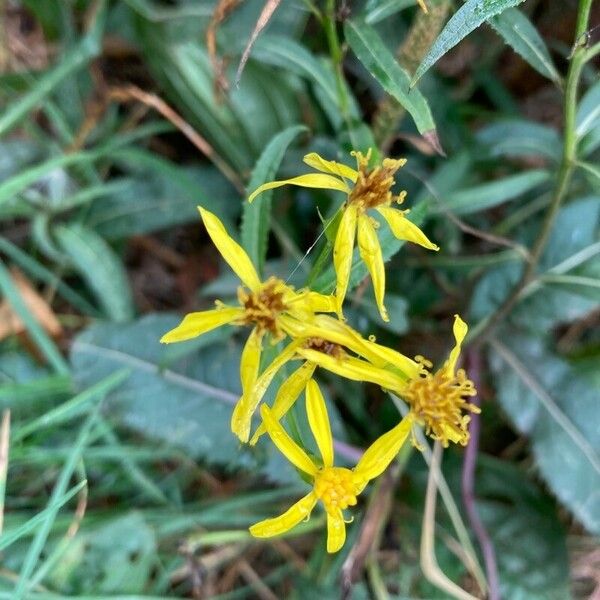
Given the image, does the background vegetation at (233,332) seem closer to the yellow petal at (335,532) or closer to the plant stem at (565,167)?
the plant stem at (565,167)

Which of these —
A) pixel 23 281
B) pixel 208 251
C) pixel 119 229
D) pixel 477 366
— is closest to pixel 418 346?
pixel 477 366

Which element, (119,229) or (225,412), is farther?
(119,229)

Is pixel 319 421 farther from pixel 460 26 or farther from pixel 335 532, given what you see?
pixel 460 26

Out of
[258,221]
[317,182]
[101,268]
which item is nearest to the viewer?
[317,182]

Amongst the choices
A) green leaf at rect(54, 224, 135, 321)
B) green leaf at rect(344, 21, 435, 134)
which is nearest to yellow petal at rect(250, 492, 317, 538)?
green leaf at rect(344, 21, 435, 134)

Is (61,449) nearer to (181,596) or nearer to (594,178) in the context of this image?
(181,596)

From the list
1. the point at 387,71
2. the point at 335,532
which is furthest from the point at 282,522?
the point at 387,71

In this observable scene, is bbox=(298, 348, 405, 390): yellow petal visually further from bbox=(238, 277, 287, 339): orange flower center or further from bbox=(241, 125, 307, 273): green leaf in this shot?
bbox=(241, 125, 307, 273): green leaf
